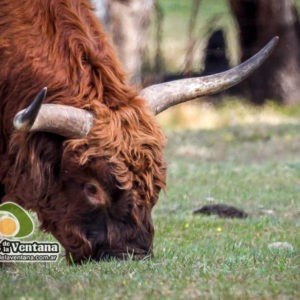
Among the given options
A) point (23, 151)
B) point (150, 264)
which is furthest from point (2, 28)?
point (150, 264)

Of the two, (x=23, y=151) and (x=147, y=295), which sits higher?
(x=23, y=151)

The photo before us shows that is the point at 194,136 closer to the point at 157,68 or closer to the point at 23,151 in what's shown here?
the point at 157,68

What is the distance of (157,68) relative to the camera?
18266 millimetres

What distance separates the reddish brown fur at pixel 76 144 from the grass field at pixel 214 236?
1.10 ft

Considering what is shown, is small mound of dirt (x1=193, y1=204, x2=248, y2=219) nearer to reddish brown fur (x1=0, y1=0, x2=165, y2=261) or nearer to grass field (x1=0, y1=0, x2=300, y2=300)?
grass field (x1=0, y1=0, x2=300, y2=300)

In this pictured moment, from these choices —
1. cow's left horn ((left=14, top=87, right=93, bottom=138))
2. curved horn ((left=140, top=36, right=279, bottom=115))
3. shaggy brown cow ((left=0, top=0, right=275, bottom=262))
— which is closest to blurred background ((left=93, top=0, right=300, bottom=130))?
curved horn ((left=140, top=36, right=279, bottom=115))

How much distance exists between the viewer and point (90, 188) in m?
5.52

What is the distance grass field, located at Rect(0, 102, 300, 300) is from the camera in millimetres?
4195

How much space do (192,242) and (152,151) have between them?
184 centimetres

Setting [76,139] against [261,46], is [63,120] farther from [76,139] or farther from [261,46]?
[261,46]

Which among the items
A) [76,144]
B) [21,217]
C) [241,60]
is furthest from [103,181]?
[241,60]

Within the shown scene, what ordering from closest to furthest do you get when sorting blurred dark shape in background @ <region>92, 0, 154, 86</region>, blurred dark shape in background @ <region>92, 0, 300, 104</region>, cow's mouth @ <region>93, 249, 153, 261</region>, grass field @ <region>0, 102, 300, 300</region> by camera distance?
1. grass field @ <region>0, 102, 300, 300</region>
2. cow's mouth @ <region>93, 249, 153, 261</region>
3. blurred dark shape in background @ <region>92, 0, 154, 86</region>
4. blurred dark shape in background @ <region>92, 0, 300, 104</region>

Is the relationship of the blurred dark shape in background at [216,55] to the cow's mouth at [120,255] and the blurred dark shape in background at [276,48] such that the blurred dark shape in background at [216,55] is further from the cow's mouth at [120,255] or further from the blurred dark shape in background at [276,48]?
the cow's mouth at [120,255]

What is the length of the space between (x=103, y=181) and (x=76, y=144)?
322mm
